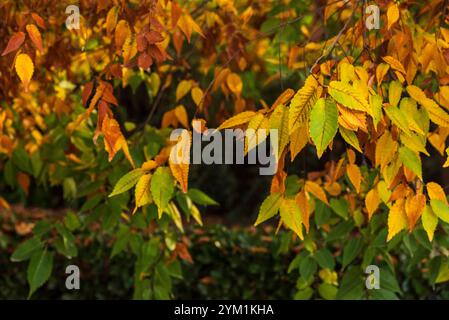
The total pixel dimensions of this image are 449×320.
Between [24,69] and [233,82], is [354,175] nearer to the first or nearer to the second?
[233,82]

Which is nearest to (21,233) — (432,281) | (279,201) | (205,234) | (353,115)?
(205,234)

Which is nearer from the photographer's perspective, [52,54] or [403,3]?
[403,3]

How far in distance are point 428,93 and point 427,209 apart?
2.00ft

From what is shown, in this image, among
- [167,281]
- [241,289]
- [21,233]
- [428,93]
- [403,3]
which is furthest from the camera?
[21,233]

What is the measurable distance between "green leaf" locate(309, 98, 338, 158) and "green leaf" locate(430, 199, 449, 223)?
56 cm

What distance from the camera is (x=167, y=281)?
3264mm

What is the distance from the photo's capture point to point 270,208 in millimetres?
2002

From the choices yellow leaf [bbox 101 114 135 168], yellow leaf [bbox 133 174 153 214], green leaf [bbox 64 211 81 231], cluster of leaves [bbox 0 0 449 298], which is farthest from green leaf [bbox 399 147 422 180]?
green leaf [bbox 64 211 81 231]

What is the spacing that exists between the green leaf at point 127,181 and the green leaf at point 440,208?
2.75 ft

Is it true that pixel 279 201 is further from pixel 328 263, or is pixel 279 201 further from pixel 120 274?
pixel 120 274

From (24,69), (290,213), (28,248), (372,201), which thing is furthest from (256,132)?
(28,248)

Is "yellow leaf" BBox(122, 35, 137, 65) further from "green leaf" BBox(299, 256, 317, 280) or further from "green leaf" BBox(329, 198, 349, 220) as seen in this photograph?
"green leaf" BBox(299, 256, 317, 280)

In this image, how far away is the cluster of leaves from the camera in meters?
1.89
